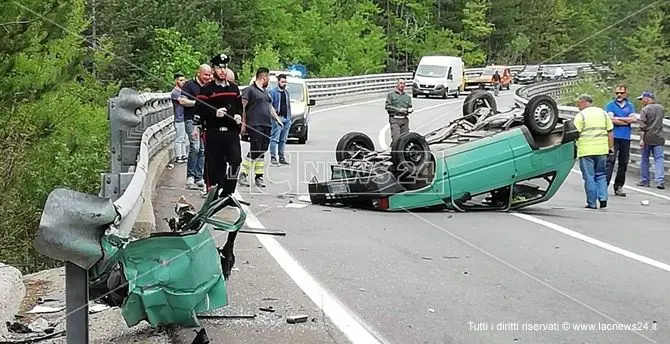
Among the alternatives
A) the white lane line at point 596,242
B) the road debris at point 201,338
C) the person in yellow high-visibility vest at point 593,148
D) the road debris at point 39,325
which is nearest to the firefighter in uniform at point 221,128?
the white lane line at point 596,242

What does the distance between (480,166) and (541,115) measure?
1236 millimetres

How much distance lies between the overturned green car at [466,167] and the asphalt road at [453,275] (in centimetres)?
27

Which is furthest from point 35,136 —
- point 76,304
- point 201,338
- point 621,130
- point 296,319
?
point 76,304

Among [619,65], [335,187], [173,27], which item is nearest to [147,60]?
[173,27]

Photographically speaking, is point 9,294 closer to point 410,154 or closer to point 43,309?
point 43,309

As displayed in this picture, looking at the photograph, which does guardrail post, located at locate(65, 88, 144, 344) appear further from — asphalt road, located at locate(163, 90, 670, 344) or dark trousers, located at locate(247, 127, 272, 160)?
dark trousers, located at locate(247, 127, 272, 160)

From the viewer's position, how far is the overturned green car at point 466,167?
12.2 meters

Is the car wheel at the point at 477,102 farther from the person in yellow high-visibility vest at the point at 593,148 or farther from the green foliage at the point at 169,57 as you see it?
the green foliage at the point at 169,57

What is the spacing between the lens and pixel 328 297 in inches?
282

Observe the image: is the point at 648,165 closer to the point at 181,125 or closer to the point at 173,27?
Result: the point at 181,125

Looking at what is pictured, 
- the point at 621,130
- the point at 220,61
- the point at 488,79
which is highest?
the point at 488,79

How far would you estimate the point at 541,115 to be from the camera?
12.6m

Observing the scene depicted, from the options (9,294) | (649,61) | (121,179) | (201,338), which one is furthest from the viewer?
(649,61)

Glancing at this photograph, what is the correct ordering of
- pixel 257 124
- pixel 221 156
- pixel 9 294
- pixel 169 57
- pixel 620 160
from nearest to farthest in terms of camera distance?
1. pixel 9 294
2. pixel 221 156
3. pixel 257 124
4. pixel 620 160
5. pixel 169 57
